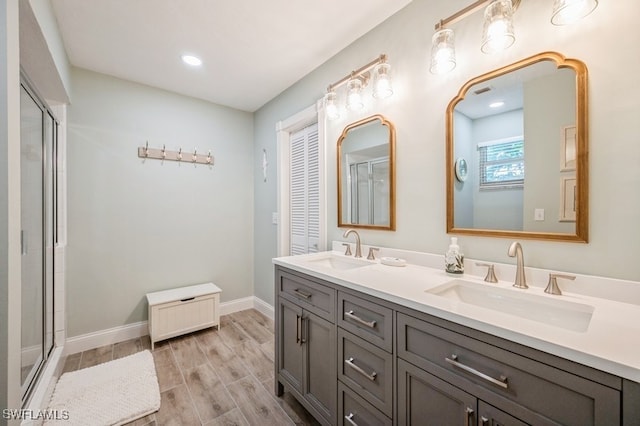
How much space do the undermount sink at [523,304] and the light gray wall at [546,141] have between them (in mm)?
308

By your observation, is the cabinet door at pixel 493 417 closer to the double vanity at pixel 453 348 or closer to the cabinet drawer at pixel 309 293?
the double vanity at pixel 453 348

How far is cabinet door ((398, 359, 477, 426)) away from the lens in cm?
86

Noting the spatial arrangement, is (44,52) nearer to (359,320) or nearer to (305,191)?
(305,191)

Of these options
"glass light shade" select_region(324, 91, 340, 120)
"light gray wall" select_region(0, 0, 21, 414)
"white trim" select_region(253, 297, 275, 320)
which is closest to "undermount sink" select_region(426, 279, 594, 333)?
"glass light shade" select_region(324, 91, 340, 120)

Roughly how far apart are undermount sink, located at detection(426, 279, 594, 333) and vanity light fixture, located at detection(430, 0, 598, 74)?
1.09m

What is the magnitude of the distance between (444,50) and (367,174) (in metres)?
0.86

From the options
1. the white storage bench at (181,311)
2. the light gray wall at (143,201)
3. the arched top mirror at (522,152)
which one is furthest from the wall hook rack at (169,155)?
the arched top mirror at (522,152)

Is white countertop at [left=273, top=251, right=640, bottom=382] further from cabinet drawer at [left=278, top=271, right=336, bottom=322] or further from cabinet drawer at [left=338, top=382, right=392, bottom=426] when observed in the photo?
cabinet drawer at [left=338, top=382, right=392, bottom=426]

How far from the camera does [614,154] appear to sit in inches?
38.6

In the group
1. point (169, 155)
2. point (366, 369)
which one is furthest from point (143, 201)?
point (366, 369)

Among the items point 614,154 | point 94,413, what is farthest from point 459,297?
point 94,413

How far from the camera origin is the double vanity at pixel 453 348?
0.65 meters

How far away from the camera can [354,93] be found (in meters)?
1.87

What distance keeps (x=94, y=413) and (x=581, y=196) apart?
2805mm
